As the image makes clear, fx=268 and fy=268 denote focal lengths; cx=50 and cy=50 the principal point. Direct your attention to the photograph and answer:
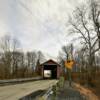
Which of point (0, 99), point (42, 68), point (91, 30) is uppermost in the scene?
point (91, 30)

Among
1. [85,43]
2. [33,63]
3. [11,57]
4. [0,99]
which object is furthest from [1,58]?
[0,99]

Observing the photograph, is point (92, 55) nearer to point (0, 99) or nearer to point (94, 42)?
point (94, 42)

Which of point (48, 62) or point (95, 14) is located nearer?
point (95, 14)

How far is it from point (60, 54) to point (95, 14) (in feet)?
218

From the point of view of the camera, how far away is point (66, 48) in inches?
4449

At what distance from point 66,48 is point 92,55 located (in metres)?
59.8

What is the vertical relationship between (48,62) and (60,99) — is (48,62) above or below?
above

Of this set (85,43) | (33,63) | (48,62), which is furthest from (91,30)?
(33,63)

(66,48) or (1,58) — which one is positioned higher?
(66,48)

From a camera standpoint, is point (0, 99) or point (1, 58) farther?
point (1, 58)

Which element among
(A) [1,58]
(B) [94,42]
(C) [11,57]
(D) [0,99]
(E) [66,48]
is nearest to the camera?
(D) [0,99]

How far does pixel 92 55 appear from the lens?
53219 mm

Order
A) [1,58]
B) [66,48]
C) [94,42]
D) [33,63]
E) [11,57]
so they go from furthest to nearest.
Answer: [33,63]
[66,48]
[11,57]
[1,58]
[94,42]

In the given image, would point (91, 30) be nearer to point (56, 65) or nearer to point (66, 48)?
point (56, 65)
